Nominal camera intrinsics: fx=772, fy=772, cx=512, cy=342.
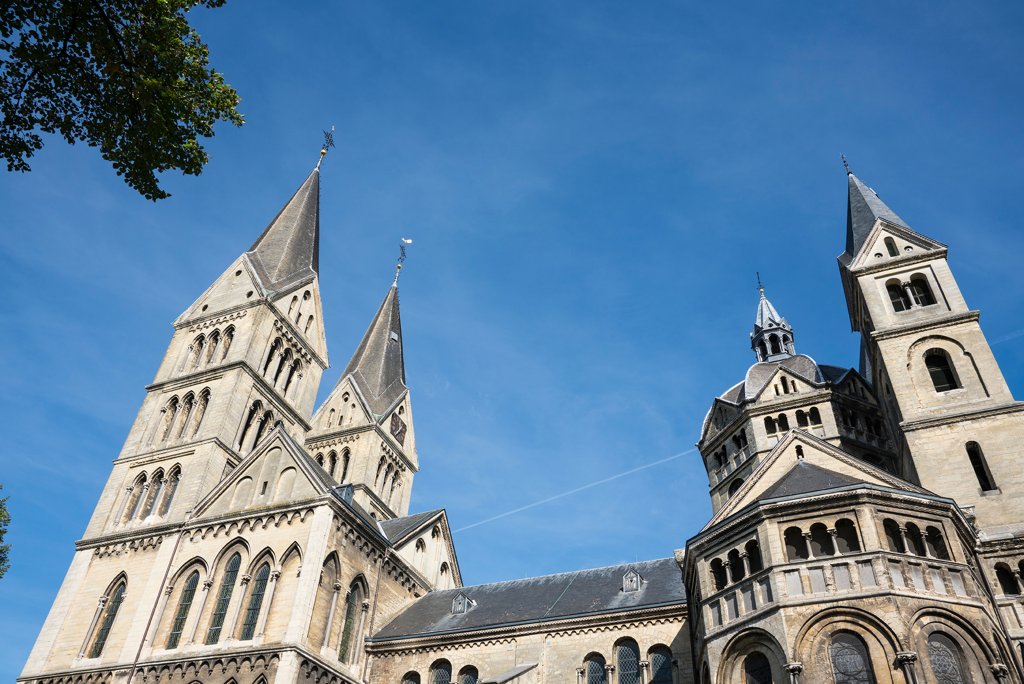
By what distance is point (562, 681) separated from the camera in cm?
2491

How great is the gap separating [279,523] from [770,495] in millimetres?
16890

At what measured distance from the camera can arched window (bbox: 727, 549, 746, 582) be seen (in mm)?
19391

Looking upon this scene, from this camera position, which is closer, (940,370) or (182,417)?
(940,370)

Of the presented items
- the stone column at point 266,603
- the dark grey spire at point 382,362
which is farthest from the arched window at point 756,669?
the dark grey spire at point 382,362

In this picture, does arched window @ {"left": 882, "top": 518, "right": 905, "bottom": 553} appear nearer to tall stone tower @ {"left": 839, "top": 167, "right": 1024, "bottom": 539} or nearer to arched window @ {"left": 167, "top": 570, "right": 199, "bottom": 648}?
tall stone tower @ {"left": 839, "top": 167, "right": 1024, "bottom": 539}

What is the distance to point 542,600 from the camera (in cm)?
2902

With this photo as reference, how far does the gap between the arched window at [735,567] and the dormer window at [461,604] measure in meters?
13.5

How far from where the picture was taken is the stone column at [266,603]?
81.6 feet

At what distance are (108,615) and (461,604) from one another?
13.0 meters

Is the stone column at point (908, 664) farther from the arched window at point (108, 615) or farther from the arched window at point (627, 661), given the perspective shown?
the arched window at point (108, 615)

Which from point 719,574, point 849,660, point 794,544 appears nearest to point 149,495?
point 719,574

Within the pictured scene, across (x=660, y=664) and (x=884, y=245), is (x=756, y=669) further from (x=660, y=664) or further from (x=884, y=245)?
(x=884, y=245)

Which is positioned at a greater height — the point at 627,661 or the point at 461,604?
the point at 461,604

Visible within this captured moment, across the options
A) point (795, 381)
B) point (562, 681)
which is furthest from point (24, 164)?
point (795, 381)
